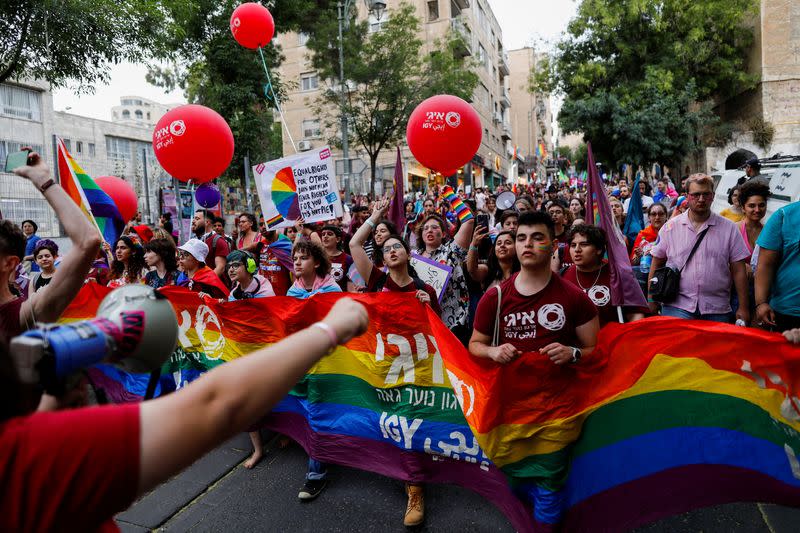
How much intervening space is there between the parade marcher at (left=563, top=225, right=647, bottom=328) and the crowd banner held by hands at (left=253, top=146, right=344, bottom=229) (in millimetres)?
3162

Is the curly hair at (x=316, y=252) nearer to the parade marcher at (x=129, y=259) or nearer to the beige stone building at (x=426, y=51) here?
the parade marcher at (x=129, y=259)

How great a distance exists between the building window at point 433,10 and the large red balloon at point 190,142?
31.2 m

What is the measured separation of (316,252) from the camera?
4.67 metres

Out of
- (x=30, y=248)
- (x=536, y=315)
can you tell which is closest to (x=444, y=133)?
(x=536, y=315)

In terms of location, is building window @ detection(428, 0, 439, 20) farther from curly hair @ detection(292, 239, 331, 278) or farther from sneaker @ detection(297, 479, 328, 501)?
sneaker @ detection(297, 479, 328, 501)

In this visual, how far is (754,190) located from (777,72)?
24.5 metres

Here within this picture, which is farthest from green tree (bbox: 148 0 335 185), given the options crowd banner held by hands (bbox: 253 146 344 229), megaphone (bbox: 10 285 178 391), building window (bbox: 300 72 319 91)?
building window (bbox: 300 72 319 91)

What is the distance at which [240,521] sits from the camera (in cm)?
345

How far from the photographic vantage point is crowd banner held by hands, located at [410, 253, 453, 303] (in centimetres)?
441

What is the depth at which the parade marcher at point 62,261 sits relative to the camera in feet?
7.03

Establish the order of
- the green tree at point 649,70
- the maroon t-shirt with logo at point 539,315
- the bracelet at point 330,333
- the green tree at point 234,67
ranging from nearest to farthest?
the bracelet at point 330,333 → the maroon t-shirt with logo at point 539,315 → the green tree at point 234,67 → the green tree at point 649,70

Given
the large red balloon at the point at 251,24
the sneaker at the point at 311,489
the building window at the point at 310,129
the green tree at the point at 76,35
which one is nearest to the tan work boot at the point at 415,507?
the sneaker at the point at 311,489

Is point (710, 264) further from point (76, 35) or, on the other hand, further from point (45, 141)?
point (45, 141)

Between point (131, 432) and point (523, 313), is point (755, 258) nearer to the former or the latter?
point (523, 313)
